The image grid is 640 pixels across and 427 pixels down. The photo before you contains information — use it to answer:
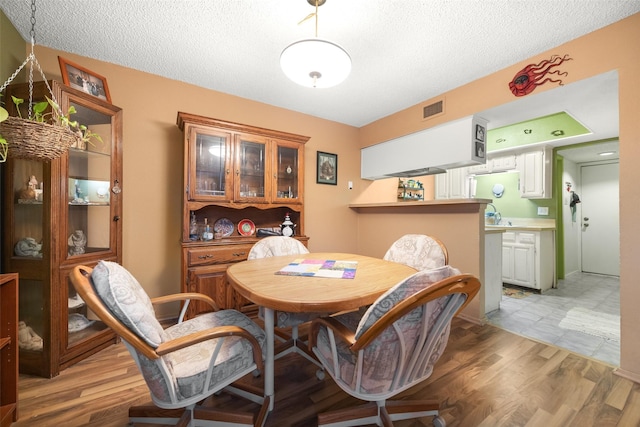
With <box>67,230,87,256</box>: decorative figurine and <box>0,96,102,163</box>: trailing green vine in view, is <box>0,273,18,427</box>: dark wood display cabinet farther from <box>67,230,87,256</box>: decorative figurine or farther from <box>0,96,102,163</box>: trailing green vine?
<box>0,96,102,163</box>: trailing green vine

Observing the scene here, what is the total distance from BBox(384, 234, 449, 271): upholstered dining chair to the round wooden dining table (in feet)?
1.13

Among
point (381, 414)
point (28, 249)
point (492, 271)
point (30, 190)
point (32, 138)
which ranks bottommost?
point (381, 414)

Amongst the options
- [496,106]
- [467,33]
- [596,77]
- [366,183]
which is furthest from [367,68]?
[366,183]

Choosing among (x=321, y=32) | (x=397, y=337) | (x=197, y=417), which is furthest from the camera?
(x=321, y=32)

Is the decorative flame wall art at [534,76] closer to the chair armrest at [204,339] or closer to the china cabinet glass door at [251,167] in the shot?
the china cabinet glass door at [251,167]

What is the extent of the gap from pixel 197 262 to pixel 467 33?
2853mm

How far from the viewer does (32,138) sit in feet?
3.95

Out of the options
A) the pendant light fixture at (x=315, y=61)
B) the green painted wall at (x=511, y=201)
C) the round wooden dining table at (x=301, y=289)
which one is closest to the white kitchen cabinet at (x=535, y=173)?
the green painted wall at (x=511, y=201)

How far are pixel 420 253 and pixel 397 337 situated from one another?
1206 millimetres

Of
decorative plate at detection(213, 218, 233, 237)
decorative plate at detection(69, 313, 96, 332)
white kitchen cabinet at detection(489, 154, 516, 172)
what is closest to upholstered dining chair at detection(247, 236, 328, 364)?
decorative plate at detection(213, 218, 233, 237)

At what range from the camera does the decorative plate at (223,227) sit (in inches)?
109

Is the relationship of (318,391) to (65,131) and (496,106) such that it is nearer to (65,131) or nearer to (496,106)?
(65,131)

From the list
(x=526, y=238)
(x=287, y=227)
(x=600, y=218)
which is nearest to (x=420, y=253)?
(x=287, y=227)

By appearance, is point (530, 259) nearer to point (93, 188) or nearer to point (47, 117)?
point (93, 188)
